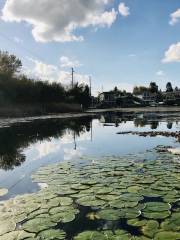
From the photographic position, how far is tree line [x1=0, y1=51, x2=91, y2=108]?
165ft

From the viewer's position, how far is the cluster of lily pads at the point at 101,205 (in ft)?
16.9

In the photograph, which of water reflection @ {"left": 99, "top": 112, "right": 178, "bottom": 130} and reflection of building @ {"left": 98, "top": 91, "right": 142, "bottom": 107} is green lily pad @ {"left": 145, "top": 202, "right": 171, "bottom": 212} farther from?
reflection of building @ {"left": 98, "top": 91, "right": 142, "bottom": 107}

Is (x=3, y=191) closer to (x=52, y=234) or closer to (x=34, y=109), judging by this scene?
(x=52, y=234)

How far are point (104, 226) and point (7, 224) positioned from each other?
1.67 m

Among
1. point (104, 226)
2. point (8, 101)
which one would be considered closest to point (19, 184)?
point (104, 226)

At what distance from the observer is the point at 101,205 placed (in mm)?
6504

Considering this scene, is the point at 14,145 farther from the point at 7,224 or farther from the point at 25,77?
the point at 25,77

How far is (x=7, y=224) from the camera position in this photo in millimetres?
5617

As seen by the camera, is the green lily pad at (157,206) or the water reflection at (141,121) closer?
the green lily pad at (157,206)

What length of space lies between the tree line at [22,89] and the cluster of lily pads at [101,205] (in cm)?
4163

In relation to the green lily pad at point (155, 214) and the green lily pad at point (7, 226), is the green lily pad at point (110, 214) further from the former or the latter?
the green lily pad at point (7, 226)

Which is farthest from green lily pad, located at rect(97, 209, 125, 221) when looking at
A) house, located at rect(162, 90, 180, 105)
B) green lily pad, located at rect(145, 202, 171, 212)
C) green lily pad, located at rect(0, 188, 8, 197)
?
house, located at rect(162, 90, 180, 105)

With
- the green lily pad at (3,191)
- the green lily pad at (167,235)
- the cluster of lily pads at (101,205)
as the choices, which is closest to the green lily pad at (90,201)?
the cluster of lily pads at (101,205)

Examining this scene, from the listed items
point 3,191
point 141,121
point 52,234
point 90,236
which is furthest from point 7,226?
point 141,121
